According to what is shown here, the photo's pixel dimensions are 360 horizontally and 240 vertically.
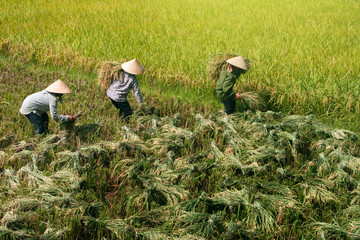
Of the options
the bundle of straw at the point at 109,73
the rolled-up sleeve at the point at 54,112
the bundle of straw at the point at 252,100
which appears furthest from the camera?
the bundle of straw at the point at 252,100

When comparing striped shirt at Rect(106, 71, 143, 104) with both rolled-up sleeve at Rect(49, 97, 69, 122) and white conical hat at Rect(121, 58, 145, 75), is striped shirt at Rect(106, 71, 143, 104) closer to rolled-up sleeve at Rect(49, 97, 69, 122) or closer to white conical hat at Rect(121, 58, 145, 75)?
white conical hat at Rect(121, 58, 145, 75)

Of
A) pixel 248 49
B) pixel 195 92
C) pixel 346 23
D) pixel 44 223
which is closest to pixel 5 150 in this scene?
pixel 44 223

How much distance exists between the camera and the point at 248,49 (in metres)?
5.29

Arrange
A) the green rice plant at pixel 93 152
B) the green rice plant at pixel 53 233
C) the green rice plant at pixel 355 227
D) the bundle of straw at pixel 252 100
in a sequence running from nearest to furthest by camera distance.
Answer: the green rice plant at pixel 53 233 < the green rice plant at pixel 355 227 < the green rice plant at pixel 93 152 < the bundle of straw at pixel 252 100

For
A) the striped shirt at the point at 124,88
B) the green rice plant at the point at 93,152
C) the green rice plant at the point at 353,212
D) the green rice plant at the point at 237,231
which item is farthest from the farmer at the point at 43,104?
the green rice plant at the point at 353,212

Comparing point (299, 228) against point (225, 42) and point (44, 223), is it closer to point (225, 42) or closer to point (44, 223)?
point (44, 223)

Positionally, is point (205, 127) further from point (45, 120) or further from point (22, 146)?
point (22, 146)

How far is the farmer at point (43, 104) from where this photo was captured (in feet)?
9.94

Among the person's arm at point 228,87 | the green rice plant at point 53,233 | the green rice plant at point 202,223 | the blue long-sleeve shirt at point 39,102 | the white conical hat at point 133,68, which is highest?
the white conical hat at point 133,68

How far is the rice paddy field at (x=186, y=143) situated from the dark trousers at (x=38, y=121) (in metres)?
0.11

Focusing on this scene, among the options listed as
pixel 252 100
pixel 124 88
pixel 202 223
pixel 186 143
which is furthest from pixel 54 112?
pixel 252 100

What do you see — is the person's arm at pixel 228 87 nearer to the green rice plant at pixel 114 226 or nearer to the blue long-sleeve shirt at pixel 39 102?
the blue long-sleeve shirt at pixel 39 102

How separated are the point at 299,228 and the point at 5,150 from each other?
2559 millimetres

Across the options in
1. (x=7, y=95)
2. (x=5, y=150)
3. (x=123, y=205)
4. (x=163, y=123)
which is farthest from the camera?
(x=7, y=95)
